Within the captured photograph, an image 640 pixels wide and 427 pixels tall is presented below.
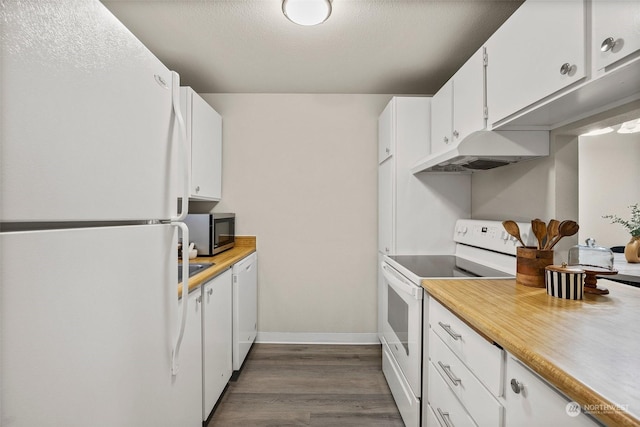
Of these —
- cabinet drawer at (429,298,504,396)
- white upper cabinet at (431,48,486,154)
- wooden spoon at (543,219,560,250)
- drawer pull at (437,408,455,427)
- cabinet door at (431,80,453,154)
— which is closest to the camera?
cabinet drawer at (429,298,504,396)

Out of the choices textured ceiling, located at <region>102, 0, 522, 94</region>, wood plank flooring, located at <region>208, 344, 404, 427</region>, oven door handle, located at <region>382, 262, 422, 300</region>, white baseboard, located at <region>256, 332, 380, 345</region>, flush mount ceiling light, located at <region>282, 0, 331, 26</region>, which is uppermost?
textured ceiling, located at <region>102, 0, 522, 94</region>

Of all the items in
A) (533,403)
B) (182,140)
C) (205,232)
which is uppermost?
(182,140)

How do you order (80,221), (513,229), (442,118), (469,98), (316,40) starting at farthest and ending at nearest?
(442,118) < (316,40) < (469,98) < (513,229) < (80,221)

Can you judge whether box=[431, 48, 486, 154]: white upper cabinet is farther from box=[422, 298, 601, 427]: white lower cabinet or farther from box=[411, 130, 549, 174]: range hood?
box=[422, 298, 601, 427]: white lower cabinet

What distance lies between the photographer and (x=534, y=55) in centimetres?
→ 122

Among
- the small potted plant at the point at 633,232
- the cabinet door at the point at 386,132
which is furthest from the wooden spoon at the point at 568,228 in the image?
the cabinet door at the point at 386,132

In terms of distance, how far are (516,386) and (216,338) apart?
152 centimetres

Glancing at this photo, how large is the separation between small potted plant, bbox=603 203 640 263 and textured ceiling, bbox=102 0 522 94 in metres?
1.22

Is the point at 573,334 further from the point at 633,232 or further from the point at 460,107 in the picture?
the point at 460,107

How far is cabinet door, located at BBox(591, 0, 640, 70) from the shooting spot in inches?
33.1

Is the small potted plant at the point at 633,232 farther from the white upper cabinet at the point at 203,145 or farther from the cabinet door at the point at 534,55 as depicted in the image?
the white upper cabinet at the point at 203,145

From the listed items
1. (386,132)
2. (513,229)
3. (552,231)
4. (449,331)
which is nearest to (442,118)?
(386,132)

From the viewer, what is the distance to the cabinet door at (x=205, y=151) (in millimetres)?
2207

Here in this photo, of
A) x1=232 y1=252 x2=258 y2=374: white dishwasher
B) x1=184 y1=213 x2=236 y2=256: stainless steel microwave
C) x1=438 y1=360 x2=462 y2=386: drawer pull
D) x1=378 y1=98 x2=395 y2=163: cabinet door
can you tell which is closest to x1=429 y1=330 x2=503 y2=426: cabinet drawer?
x1=438 y1=360 x2=462 y2=386: drawer pull
